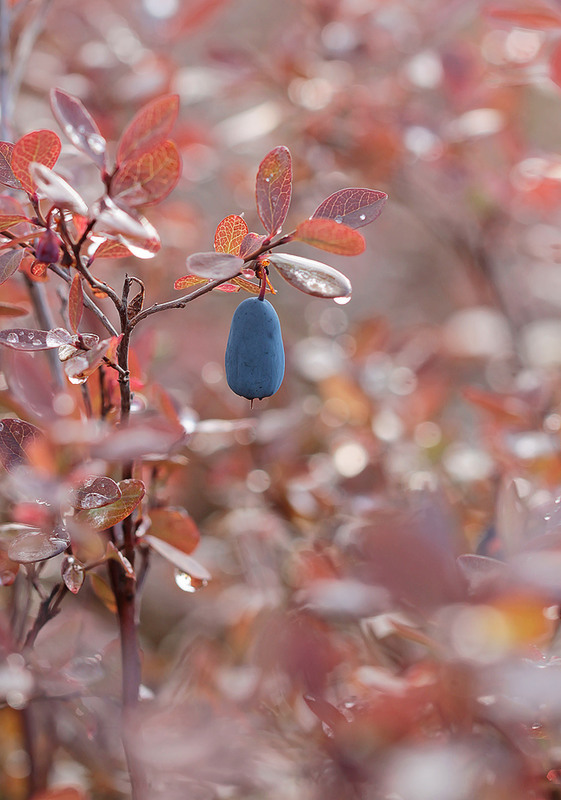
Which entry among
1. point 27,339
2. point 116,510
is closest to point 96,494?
point 116,510

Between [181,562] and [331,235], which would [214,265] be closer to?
[331,235]

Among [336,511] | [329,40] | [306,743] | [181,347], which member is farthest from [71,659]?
[329,40]

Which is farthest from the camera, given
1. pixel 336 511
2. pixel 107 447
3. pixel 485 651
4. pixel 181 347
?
pixel 181 347

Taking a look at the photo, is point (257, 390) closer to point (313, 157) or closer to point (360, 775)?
point (360, 775)

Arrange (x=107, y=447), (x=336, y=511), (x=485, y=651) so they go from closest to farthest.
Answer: (x=485, y=651) → (x=107, y=447) → (x=336, y=511)

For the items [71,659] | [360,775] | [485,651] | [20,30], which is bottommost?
[71,659]

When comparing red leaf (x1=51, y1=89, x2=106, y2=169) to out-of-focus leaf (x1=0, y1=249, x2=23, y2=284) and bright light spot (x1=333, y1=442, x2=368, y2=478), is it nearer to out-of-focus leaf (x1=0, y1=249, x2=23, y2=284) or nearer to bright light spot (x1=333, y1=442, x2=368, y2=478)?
out-of-focus leaf (x1=0, y1=249, x2=23, y2=284)
